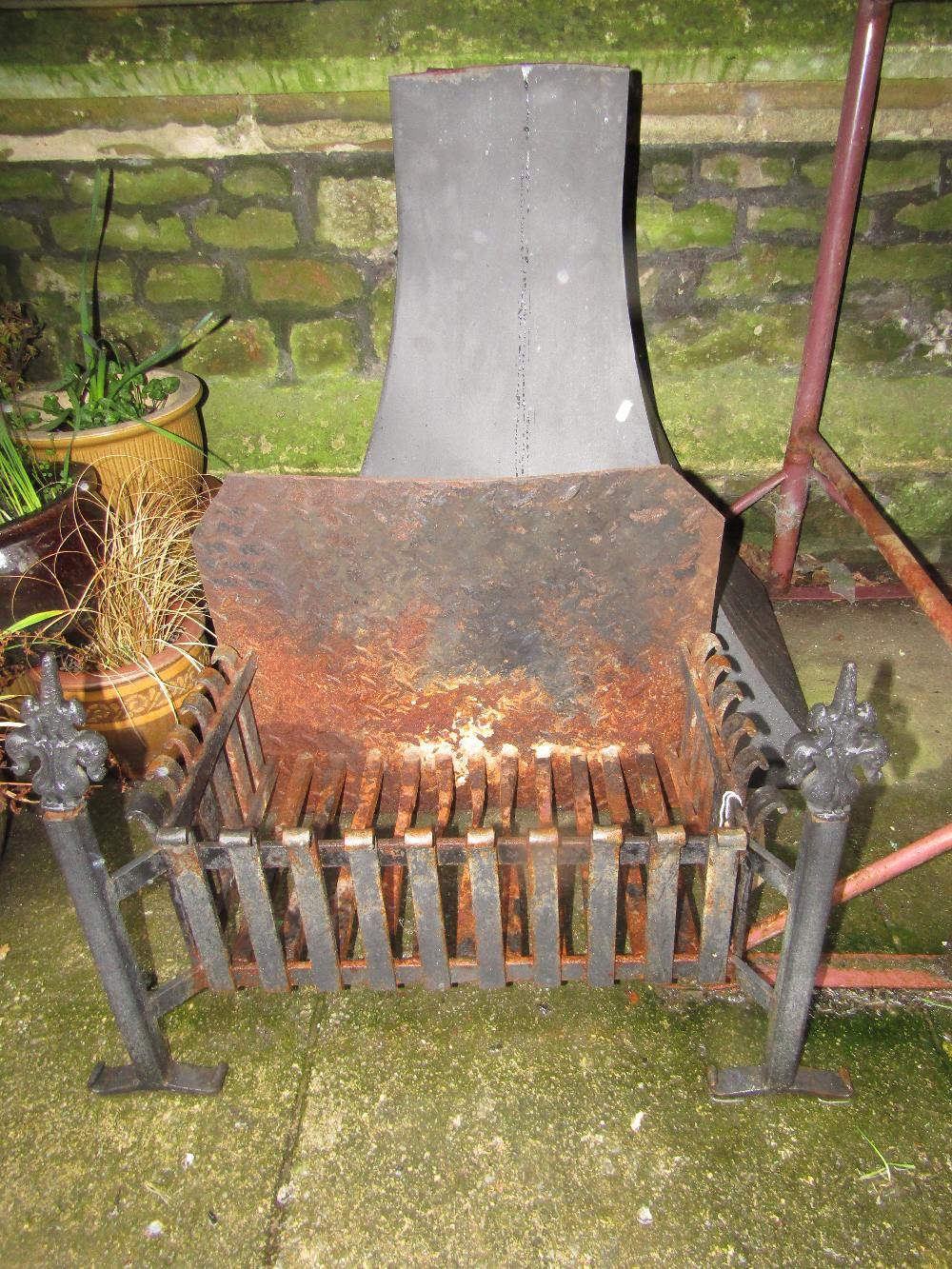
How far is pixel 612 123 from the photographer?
2.62 m

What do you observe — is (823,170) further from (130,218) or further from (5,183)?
(5,183)

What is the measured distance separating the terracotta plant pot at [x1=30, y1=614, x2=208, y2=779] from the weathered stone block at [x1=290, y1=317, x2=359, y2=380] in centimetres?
138

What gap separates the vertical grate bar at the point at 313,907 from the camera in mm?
1938

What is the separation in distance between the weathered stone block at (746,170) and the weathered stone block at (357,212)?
1262 mm

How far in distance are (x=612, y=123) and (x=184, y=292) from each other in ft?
6.45

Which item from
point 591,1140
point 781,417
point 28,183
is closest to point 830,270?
point 781,417

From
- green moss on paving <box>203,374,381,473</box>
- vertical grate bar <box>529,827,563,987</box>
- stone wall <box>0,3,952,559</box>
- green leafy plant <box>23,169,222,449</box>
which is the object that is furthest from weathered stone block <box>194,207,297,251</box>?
vertical grate bar <box>529,827,563,987</box>

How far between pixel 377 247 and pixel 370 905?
271cm

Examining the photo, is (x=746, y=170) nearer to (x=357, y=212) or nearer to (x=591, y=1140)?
(x=357, y=212)

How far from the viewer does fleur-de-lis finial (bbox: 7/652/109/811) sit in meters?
1.67

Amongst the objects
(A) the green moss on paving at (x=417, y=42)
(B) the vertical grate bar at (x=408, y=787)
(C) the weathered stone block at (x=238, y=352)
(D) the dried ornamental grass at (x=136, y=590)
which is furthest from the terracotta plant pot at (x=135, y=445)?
(B) the vertical grate bar at (x=408, y=787)

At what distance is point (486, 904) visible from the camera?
201 cm

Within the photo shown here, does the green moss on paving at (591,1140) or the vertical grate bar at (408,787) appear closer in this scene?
the green moss on paving at (591,1140)

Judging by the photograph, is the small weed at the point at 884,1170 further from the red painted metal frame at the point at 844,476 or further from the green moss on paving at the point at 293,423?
the green moss on paving at the point at 293,423
